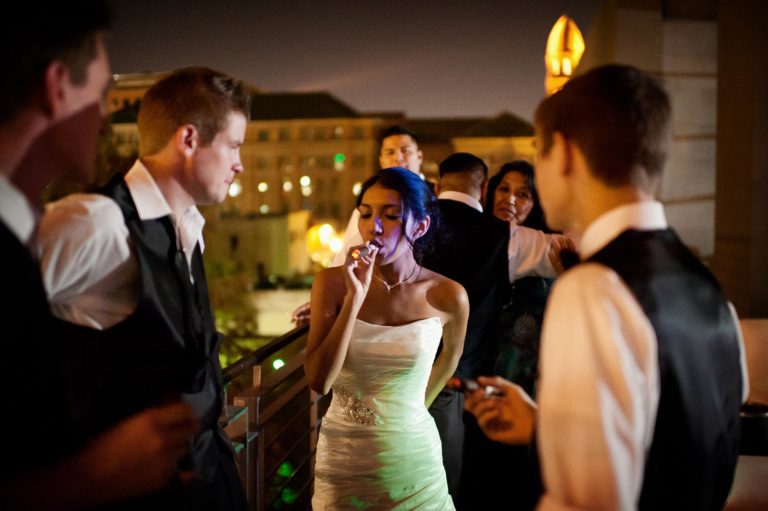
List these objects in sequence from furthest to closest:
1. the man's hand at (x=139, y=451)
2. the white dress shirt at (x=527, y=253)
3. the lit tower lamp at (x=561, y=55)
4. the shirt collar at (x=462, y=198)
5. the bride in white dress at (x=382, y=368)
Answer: the lit tower lamp at (x=561, y=55) < the white dress shirt at (x=527, y=253) < the shirt collar at (x=462, y=198) < the bride in white dress at (x=382, y=368) < the man's hand at (x=139, y=451)

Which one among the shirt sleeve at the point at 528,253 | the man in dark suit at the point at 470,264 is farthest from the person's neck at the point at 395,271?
the shirt sleeve at the point at 528,253

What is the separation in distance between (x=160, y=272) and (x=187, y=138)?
395 millimetres

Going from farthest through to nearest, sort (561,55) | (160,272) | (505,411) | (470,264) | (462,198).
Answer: (561,55), (462,198), (470,264), (160,272), (505,411)

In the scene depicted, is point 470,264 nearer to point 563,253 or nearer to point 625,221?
point 563,253

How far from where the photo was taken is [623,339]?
3.70ft

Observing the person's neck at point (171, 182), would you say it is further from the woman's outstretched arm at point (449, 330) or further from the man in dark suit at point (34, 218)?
the woman's outstretched arm at point (449, 330)

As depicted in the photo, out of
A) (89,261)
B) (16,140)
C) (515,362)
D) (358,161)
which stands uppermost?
(358,161)

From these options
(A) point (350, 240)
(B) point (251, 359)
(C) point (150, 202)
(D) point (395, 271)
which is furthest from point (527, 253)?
(C) point (150, 202)

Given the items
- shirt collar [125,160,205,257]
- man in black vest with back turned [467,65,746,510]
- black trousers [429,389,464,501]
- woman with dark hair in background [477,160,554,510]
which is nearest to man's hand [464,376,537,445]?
man in black vest with back turned [467,65,746,510]

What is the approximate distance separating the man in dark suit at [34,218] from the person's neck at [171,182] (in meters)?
0.64

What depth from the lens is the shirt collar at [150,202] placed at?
64.1 inches

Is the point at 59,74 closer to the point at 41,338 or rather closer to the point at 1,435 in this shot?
the point at 41,338

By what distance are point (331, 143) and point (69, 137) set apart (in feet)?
224

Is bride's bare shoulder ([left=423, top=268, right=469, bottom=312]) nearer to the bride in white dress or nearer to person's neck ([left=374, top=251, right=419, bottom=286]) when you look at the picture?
the bride in white dress
